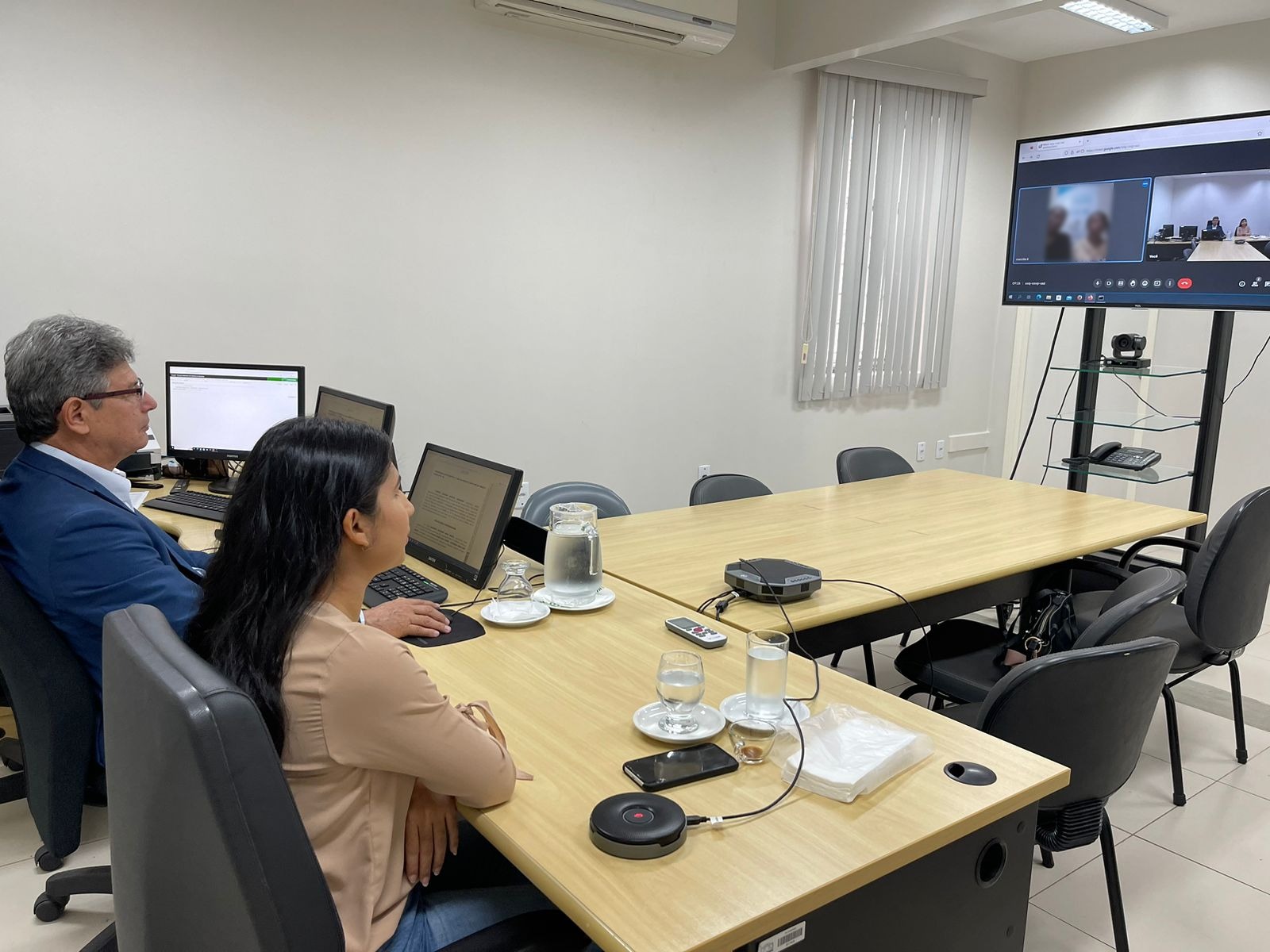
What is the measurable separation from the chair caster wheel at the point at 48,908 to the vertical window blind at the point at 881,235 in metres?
4.34

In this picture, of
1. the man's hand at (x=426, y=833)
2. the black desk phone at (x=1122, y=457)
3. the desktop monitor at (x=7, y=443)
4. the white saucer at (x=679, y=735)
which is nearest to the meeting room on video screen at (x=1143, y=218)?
the black desk phone at (x=1122, y=457)

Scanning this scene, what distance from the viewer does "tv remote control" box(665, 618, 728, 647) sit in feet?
6.53

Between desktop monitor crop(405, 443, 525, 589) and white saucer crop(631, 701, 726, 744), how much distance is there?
2.52 ft

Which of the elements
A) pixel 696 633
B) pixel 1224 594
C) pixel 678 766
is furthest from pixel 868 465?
pixel 678 766

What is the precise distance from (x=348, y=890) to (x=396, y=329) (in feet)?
10.3

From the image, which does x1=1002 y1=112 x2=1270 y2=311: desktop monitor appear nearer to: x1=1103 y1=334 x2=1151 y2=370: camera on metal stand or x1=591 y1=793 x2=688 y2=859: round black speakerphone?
x1=1103 y1=334 x2=1151 y2=370: camera on metal stand

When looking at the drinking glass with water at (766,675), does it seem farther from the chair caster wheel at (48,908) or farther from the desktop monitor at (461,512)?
the chair caster wheel at (48,908)

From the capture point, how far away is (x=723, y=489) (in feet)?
12.1

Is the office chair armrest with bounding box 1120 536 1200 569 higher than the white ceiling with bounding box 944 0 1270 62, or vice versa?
the white ceiling with bounding box 944 0 1270 62

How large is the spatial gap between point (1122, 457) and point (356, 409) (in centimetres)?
334

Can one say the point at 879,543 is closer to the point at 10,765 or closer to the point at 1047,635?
the point at 1047,635

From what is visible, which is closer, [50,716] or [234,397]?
[50,716]

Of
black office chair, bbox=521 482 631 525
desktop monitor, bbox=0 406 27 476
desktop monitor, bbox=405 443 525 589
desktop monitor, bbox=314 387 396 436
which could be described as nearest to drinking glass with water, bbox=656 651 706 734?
desktop monitor, bbox=405 443 525 589

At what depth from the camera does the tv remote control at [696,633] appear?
1.99 metres
